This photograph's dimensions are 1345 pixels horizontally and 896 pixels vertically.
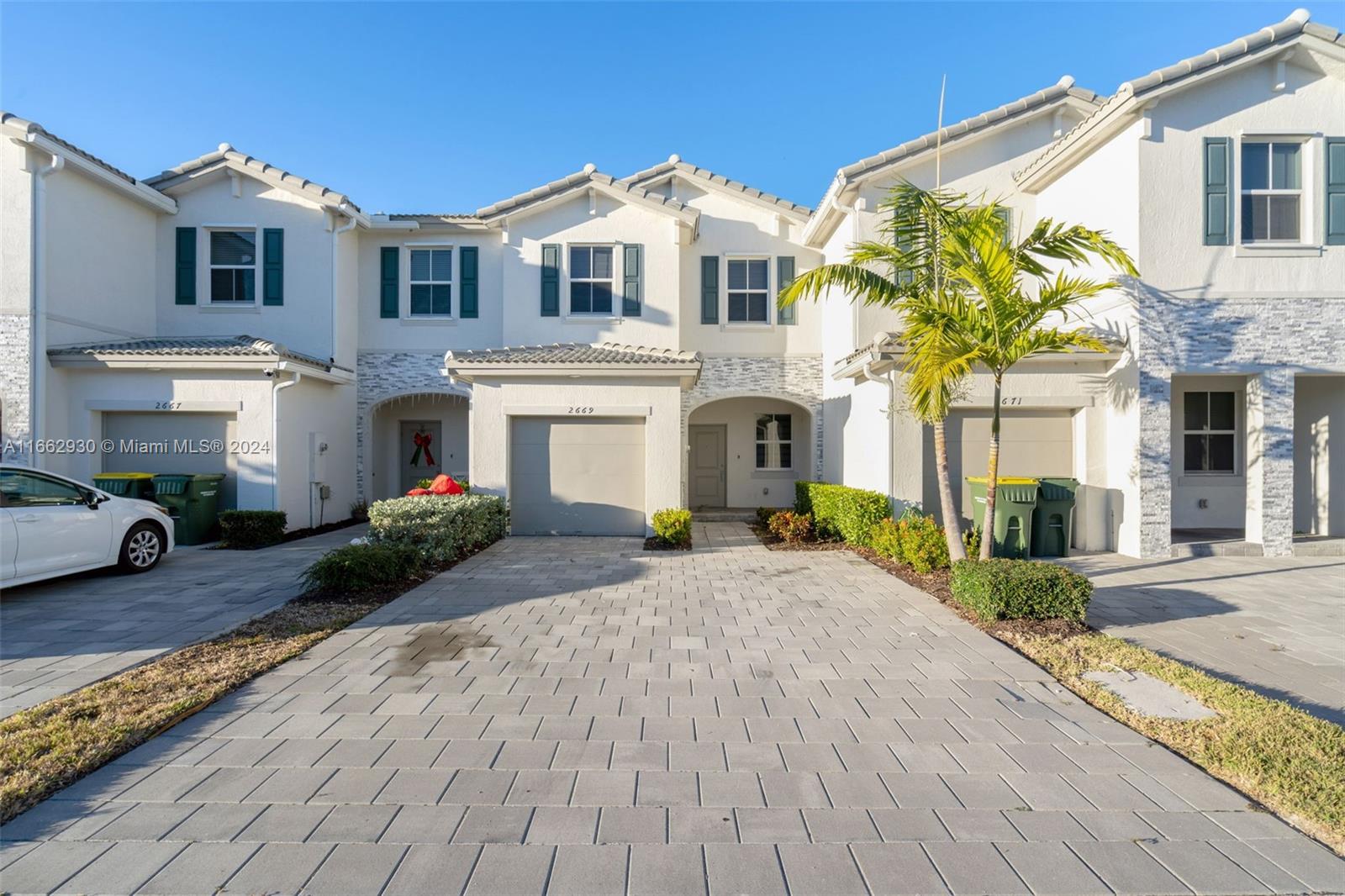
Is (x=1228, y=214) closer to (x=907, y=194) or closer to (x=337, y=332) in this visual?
(x=907, y=194)

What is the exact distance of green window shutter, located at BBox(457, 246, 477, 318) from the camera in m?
15.1

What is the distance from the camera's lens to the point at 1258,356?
395 inches

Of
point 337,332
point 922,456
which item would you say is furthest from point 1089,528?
point 337,332

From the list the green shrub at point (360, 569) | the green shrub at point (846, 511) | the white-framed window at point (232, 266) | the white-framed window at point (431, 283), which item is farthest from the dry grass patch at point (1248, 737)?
the white-framed window at point (232, 266)

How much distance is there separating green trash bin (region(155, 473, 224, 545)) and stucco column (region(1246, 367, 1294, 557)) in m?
17.2

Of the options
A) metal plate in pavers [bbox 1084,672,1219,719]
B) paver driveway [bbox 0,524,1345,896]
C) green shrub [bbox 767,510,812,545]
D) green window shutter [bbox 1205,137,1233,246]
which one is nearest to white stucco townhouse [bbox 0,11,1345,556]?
green window shutter [bbox 1205,137,1233,246]

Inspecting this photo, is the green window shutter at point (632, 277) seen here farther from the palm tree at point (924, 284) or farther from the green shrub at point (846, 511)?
the palm tree at point (924, 284)

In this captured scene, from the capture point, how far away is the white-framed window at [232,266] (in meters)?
14.3

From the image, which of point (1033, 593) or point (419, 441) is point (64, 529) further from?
point (1033, 593)

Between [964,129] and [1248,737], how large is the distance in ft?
39.6

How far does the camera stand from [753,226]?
15.4m

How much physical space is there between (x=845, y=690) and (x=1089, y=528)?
790 cm

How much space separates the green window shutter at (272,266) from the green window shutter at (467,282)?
11.9 ft

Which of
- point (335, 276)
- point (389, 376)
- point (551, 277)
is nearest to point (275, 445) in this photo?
point (389, 376)
